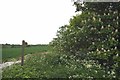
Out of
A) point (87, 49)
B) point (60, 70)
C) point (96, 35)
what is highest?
point (96, 35)

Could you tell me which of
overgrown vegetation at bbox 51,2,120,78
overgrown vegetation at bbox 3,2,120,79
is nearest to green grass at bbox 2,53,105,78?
overgrown vegetation at bbox 3,2,120,79

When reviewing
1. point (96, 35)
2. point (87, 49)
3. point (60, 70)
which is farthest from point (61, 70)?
point (96, 35)

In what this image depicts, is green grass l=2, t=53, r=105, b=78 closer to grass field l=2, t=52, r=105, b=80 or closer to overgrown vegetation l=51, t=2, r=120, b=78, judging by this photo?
grass field l=2, t=52, r=105, b=80

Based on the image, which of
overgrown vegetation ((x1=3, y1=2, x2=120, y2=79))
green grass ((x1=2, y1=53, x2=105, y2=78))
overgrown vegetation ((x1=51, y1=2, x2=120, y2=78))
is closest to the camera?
green grass ((x1=2, y1=53, x2=105, y2=78))

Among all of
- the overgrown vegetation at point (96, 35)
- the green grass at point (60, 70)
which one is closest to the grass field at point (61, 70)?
the green grass at point (60, 70)

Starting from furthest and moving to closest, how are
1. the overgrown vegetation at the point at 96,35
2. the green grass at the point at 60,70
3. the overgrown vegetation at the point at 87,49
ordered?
the overgrown vegetation at the point at 96,35 → the overgrown vegetation at the point at 87,49 → the green grass at the point at 60,70

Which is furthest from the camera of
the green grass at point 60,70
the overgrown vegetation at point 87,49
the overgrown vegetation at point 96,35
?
the overgrown vegetation at point 96,35

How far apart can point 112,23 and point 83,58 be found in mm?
2384

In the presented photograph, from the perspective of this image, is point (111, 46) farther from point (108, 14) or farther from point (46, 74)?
point (46, 74)

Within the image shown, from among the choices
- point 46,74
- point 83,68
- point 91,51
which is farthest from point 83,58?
point 46,74

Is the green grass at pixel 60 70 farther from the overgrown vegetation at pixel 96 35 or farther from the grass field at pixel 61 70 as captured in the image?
the overgrown vegetation at pixel 96 35

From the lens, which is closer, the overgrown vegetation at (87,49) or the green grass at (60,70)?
the green grass at (60,70)

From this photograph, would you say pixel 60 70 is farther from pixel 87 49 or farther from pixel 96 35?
pixel 96 35

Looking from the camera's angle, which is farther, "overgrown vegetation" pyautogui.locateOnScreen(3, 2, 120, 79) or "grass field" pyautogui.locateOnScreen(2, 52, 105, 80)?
"overgrown vegetation" pyautogui.locateOnScreen(3, 2, 120, 79)
